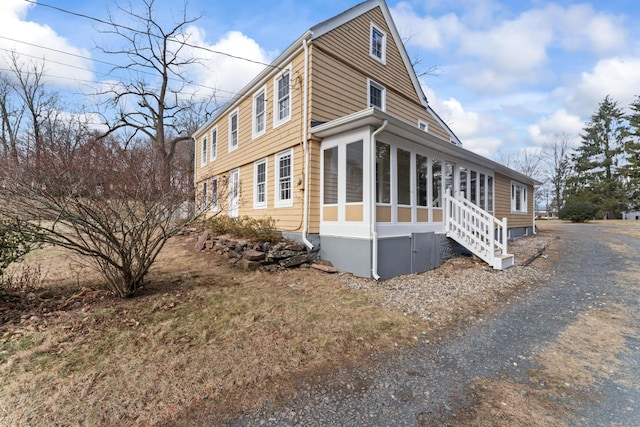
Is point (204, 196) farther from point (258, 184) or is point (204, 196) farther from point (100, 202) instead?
point (258, 184)

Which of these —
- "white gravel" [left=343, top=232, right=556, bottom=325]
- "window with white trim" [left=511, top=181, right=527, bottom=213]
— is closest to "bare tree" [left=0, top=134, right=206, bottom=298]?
"white gravel" [left=343, top=232, right=556, bottom=325]

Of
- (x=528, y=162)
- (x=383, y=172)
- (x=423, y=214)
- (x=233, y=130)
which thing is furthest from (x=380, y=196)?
(x=528, y=162)

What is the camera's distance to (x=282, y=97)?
8.73 metres

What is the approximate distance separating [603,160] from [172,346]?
134 feet

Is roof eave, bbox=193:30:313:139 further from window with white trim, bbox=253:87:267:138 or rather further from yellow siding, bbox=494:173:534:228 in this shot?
yellow siding, bbox=494:173:534:228

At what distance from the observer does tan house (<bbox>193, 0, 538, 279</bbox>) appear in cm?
652

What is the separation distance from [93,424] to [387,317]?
3380mm

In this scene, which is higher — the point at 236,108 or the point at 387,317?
the point at 236,108

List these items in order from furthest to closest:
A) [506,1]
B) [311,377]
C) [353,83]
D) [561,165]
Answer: [561,165] → [353,83] → [506,1] → [311,377]

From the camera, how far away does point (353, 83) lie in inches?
349

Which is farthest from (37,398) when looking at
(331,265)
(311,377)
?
(331,265)

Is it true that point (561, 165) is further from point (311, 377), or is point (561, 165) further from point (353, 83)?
point (311, 377)

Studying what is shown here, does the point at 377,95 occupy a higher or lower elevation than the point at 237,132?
higher

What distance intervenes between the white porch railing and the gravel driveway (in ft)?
8.79
